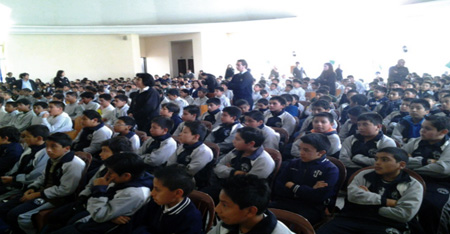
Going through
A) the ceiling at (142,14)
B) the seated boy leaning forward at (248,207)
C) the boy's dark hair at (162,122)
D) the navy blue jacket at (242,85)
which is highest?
the ceiling at (142,14)

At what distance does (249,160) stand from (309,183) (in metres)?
0.54

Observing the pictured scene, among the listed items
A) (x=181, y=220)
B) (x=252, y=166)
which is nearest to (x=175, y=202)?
(x=181, y=220)

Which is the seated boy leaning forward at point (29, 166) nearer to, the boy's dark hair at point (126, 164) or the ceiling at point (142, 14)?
the boy's dark hair at point (126, 164)

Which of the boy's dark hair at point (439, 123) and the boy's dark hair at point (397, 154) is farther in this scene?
the boy's dark hair at point (439, 123)

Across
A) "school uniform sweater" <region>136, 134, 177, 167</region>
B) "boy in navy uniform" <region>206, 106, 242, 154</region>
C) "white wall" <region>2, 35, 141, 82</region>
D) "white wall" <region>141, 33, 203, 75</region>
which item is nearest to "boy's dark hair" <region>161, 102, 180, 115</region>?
"boy in navy uniform" <region>206, 106, 242, 154</region>

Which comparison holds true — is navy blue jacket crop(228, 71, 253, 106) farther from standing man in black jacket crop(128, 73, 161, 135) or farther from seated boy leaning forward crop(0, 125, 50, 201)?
seated boy leaning forward crop(0, 125, 50, 201)

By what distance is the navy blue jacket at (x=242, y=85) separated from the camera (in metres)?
5.55

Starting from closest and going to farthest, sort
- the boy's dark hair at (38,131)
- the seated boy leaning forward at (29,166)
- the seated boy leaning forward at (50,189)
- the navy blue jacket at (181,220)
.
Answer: the navy blue jacket at (181,220), the seated boy leaning forward at (50,189), the seated boy leaning forward at (29,166), the boy's dark hair at (38,131)

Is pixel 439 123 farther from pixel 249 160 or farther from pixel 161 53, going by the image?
pixel 161 53

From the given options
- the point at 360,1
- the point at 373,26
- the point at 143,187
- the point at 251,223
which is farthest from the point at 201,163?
the point at 373,26

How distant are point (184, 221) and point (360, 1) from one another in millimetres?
11055

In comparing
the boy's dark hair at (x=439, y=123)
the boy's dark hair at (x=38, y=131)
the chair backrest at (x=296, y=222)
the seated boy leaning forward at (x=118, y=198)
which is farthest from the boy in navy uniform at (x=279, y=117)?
the boy's dark hair at (x=38, y=131)

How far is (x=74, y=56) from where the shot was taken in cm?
1419

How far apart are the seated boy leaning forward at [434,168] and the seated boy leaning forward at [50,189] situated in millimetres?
2812
